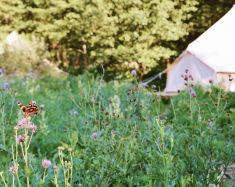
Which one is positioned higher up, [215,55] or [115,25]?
[115,25]

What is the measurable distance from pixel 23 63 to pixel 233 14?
779cm

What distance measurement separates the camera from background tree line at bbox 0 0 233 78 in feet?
64.2

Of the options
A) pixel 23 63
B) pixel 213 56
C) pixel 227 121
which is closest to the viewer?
pixel 227 121

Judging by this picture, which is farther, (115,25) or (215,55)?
(115,25)

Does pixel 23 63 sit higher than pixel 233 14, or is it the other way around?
pixel 233 14

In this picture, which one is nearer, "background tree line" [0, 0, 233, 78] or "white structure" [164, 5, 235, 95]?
"white structure" [164, 5, 235, 95]

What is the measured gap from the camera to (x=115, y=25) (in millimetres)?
20422

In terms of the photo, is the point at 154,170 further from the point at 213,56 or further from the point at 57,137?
the point at 213,56

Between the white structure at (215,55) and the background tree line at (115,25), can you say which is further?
the background tree line at (115,25)

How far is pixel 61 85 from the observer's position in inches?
591

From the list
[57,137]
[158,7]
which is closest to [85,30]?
[158,7]

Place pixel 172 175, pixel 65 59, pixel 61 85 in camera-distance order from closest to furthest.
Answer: pixel 172 175
pixel 61 85
pixel 65 59

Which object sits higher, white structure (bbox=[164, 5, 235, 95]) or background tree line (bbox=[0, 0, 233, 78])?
background tree line (bbox=[0, 0, 233, 78])

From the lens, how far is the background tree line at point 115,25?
19562 millimetres
